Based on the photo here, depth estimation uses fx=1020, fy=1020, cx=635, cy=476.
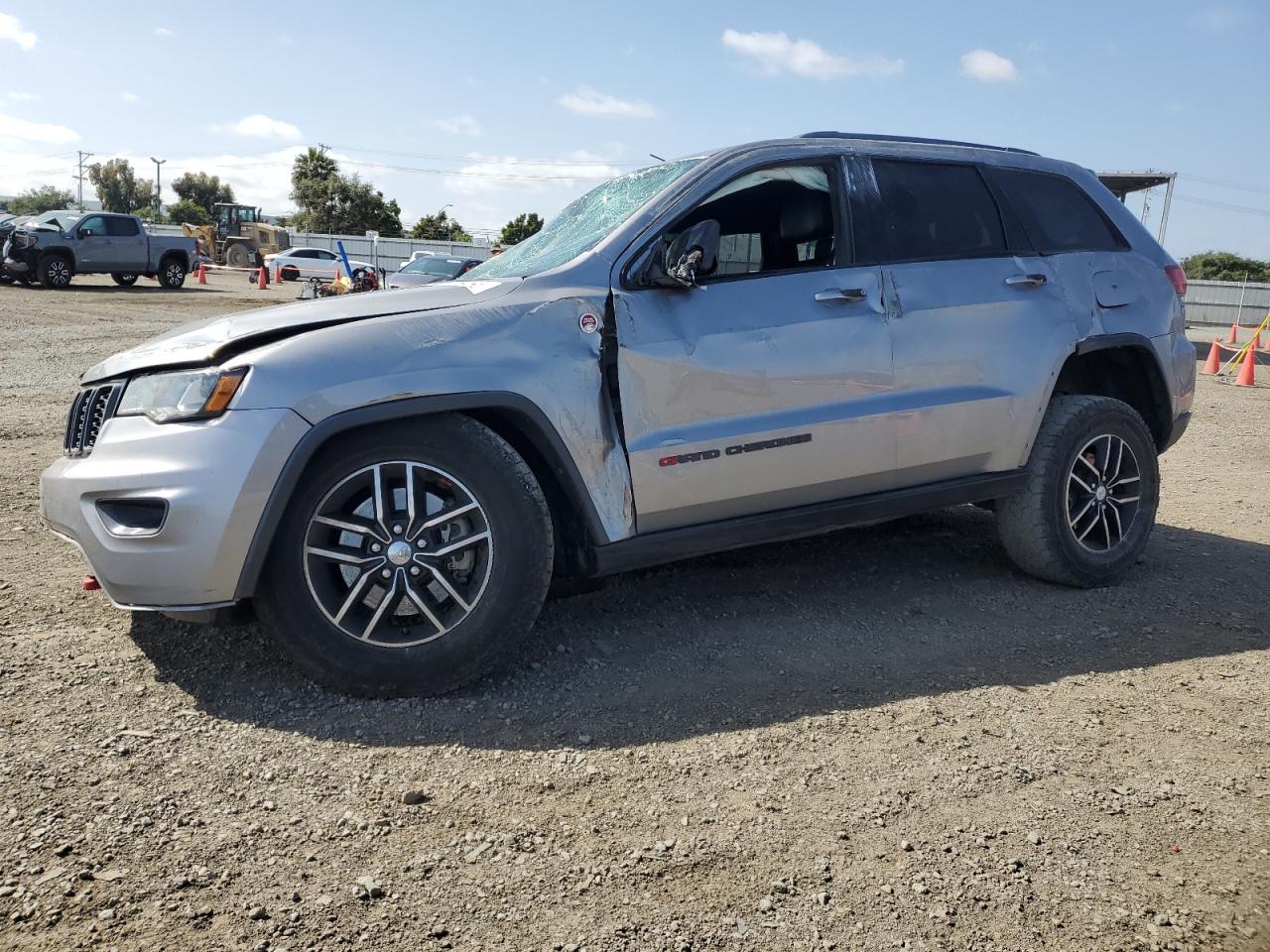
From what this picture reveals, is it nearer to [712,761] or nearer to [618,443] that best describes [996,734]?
[712,761]

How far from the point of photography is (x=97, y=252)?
82.8 feet

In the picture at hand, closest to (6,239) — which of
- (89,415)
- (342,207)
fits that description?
(89,415)

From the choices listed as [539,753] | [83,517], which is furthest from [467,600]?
[83,517]

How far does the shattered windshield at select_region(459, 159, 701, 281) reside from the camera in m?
3.88

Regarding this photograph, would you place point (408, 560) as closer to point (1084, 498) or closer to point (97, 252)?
point (1084, 498)

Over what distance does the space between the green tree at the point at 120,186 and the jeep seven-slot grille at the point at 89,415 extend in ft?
382

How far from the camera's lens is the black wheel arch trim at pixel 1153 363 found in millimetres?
4617

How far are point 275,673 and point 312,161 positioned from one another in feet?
249

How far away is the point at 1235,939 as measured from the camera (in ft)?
7.43

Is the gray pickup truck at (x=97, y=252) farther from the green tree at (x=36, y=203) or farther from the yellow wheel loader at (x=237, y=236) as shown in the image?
the green tree at (x=36, y=203)

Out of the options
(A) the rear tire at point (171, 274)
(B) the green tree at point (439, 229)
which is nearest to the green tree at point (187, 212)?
(B) the green tree at point (439, 229)

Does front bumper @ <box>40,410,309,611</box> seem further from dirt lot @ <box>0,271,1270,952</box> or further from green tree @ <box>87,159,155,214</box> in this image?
green tree @ <box>87,159,155,214</box>

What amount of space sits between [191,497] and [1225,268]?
69722 millimetres

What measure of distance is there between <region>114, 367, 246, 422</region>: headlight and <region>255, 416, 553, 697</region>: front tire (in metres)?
0.34
